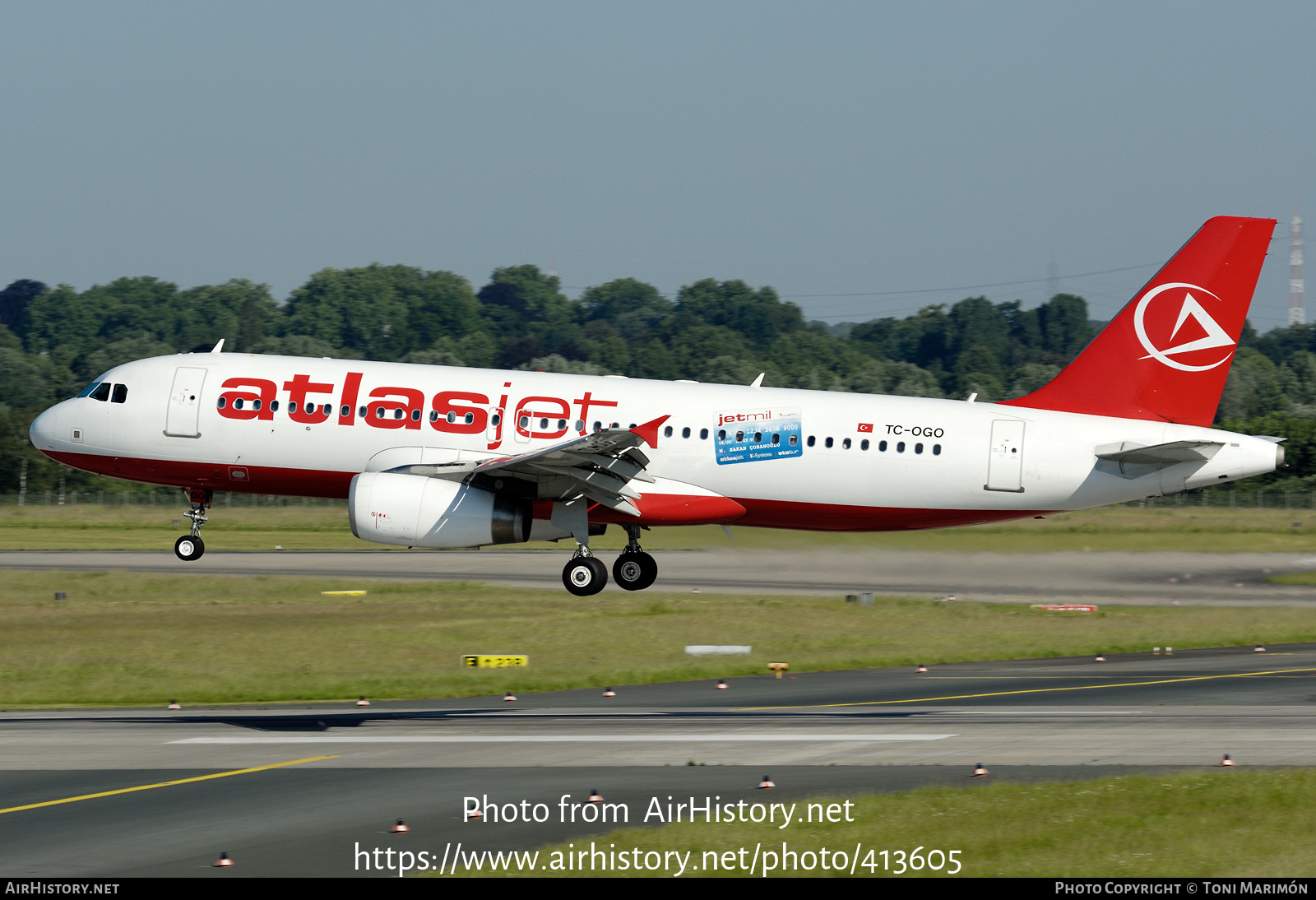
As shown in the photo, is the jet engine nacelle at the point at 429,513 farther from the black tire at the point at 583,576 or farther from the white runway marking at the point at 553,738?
the white runway marking at the point at 553,738

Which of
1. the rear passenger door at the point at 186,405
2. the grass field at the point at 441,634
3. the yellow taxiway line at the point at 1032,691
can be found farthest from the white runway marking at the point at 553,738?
the grass field at the point at 441,634

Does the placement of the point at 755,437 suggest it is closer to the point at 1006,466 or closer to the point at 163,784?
the point at 1006,466

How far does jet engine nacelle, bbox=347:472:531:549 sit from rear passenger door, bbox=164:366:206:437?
551 centimetres

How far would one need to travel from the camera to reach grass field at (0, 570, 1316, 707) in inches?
1870

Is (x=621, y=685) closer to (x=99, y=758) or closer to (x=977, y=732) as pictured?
(x=977, y=732)

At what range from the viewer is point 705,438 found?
36250 mm

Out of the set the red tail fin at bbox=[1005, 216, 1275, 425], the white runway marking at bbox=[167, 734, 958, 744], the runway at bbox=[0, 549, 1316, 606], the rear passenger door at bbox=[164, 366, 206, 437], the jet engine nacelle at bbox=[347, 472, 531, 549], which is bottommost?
the white runway marking at bbox=[167, 734, 958, 744]

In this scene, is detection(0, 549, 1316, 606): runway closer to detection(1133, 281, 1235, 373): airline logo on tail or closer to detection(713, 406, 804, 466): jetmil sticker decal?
detection(713, 406, 804, 466): jetmil sticker decal

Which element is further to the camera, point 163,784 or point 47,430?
point 47,430

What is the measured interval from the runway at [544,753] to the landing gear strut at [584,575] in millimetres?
3743

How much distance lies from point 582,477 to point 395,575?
38.6 metres

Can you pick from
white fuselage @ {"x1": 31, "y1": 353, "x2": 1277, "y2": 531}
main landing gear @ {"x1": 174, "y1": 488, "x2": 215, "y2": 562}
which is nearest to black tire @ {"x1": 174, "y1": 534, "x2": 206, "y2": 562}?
main landing gear @ {"x1": 174, "y1": 488, "x2": 215, "y2": 562}

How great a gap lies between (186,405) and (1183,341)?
2507 cm

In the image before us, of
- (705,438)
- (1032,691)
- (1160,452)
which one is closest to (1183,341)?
(1160,452)
